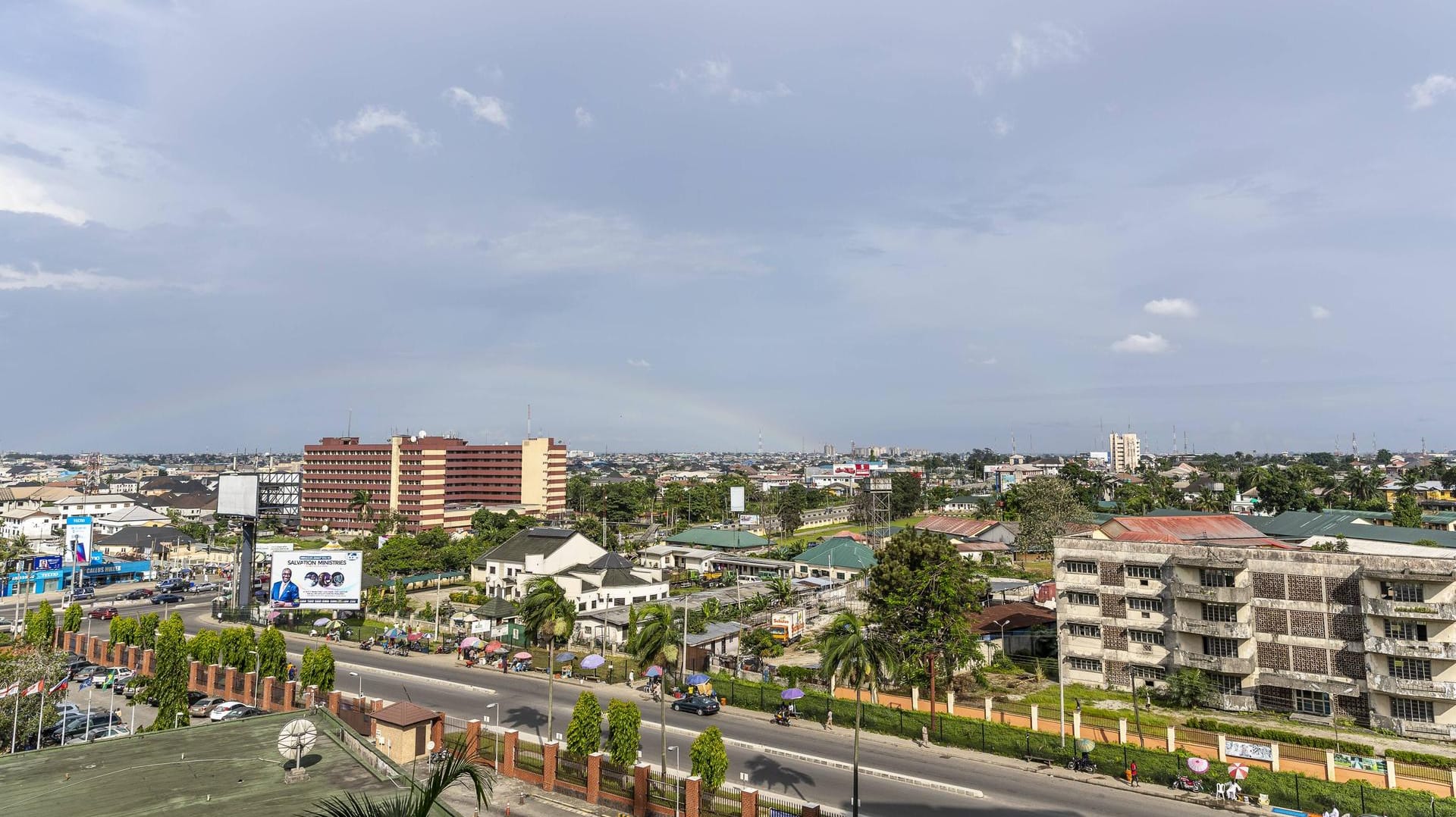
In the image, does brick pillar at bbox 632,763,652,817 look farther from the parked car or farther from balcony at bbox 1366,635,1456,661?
balcony at bbox 1366,635,1456,661

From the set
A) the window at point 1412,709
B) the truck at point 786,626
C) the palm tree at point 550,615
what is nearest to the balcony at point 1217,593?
the window at point 1412,709

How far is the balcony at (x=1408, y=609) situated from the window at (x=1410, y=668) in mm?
2977

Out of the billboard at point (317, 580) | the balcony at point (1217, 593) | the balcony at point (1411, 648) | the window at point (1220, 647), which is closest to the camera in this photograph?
the balcony at point (1411, 648)

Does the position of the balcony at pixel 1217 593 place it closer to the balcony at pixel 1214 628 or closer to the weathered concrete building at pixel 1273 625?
the weathered concrete building at pixel 1273 625

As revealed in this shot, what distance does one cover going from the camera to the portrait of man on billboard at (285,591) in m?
87.0

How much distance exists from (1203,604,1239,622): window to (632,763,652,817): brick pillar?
4665 centimetres

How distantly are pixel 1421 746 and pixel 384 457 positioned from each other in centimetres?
19882

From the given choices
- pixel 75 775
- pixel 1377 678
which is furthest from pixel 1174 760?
pixel 75 775

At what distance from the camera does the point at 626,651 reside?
255 feet

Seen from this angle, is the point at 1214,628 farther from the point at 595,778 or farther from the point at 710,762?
the point at 595,778

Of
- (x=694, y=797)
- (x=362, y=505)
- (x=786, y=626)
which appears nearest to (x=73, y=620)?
(x=786, y=626)

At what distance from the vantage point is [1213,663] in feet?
198

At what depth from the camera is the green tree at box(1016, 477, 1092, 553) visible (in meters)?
143

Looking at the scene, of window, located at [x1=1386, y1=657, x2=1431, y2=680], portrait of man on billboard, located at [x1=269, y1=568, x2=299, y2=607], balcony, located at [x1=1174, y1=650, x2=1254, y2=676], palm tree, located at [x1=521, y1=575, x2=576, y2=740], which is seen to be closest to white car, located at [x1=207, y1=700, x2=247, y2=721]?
palm tree, located at [x1=521, y1=575, x2=576, y2=740]
